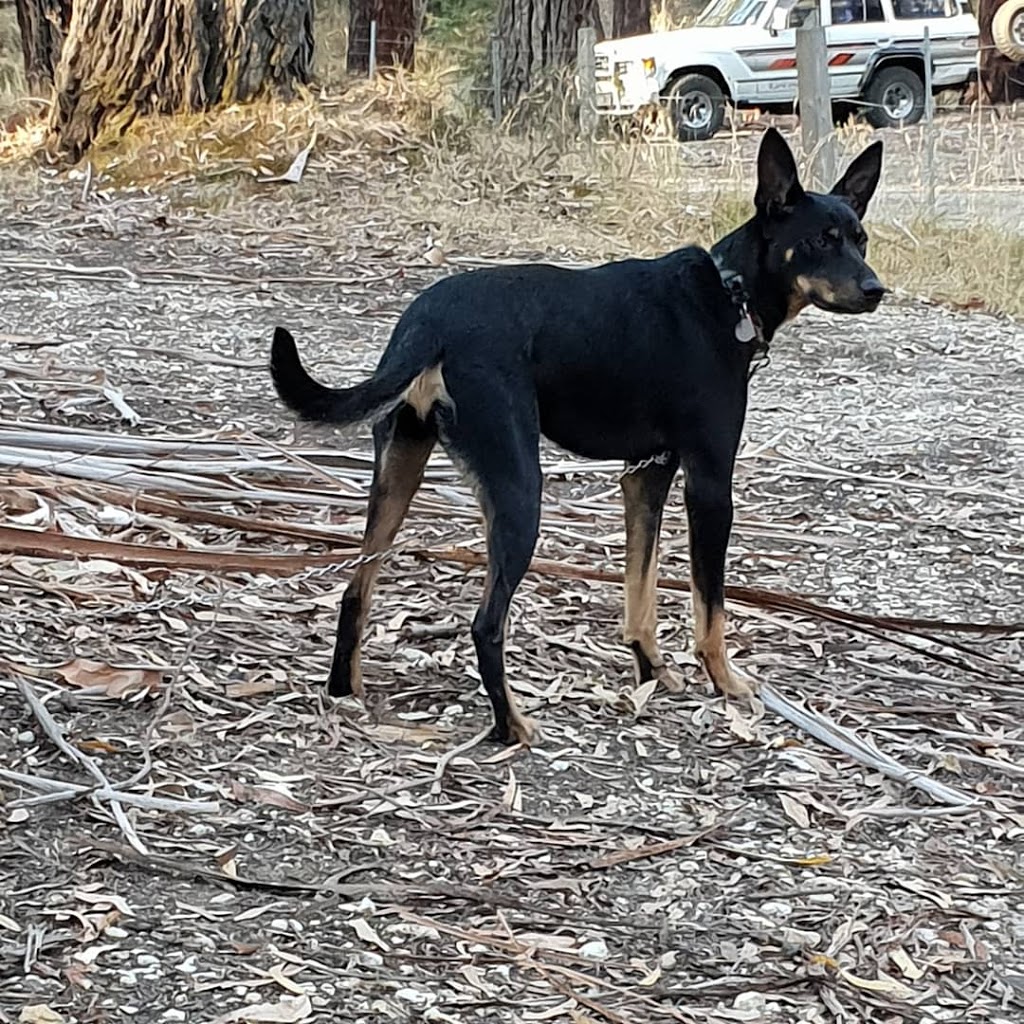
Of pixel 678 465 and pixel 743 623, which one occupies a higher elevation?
pixel 678 465

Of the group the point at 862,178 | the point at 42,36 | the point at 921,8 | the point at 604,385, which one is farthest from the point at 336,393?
the point at 921,8

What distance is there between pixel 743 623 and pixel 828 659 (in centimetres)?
31

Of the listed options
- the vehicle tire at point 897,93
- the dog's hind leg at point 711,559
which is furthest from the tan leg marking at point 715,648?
the vehicle tire at point 897,93

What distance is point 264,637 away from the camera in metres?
4.55

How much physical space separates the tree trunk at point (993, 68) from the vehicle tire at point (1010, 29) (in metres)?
0.09

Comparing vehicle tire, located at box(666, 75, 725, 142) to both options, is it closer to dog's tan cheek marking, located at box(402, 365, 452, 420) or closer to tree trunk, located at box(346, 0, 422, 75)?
tree trunk, located at box(346, 0, 422, 75)

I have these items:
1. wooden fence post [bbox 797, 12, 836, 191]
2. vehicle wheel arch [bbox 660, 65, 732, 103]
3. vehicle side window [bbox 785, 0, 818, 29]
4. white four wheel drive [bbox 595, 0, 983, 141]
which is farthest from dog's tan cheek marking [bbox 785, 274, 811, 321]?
vehicle wheel arch [bbox 660, 65, 732, 103]

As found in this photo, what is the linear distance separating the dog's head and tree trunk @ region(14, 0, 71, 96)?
28.0ft

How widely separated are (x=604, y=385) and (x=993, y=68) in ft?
64.7

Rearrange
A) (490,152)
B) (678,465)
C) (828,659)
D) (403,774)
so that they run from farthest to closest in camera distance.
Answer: (490,152)
(828,659)
(678,465)
(403,774)

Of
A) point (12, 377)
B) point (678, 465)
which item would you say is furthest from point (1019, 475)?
point (12, 377)

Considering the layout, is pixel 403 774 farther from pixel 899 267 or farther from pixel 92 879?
pixel 899 267

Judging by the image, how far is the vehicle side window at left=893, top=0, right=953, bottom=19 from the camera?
21.2 meters

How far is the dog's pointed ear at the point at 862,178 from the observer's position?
4.69 metres
